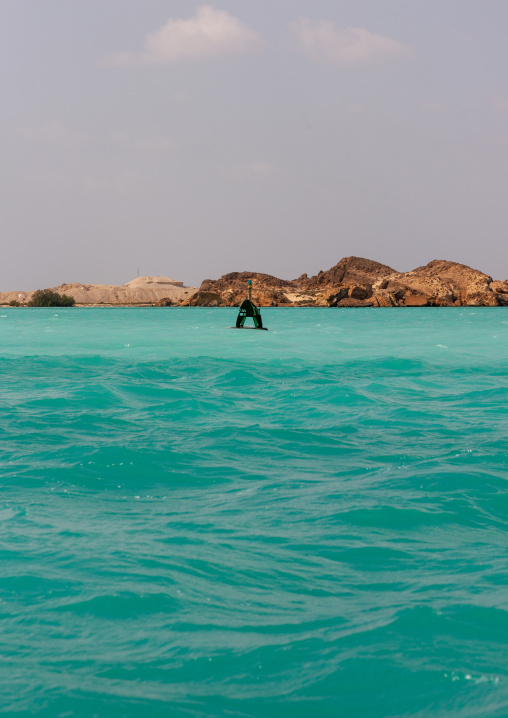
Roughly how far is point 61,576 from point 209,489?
3.21 meters

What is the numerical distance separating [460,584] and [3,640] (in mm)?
3680

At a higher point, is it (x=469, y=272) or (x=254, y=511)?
(x=469, y=272)

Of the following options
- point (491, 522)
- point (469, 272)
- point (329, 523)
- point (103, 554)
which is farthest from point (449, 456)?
A: point (469, 272)

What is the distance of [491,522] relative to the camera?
7.86 metres

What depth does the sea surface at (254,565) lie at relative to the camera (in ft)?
14.9

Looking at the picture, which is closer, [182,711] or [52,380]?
[182,711]

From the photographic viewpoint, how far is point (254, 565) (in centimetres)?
643

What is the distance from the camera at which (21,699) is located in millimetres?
4387

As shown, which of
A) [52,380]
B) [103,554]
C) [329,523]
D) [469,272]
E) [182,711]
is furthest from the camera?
[469,272]

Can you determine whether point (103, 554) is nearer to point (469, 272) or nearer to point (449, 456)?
point (449, 456)

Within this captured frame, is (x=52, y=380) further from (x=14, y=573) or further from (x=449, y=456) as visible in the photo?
(x=14, y=573)

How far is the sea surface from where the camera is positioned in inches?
179

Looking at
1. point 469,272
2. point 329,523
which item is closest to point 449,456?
point 329,523

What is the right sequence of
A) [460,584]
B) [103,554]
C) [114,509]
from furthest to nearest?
1. [114,509]
2. [103,554]
3. [460,584]
